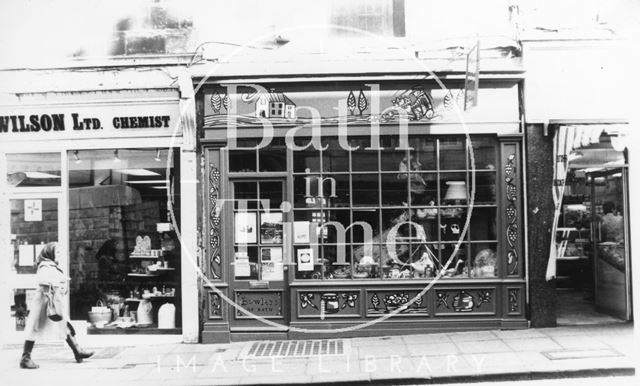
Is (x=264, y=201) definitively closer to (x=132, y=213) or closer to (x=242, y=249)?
(x=242, y=249)

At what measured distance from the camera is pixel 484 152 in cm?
947

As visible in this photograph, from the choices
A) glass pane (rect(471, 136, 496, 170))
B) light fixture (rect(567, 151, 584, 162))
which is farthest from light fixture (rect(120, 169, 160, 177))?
light fixture (rect(567, 151, 584, 162))

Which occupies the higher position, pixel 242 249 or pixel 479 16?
pixel 479 16

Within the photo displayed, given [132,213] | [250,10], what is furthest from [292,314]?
[250,10]

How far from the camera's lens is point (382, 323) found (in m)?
9.28

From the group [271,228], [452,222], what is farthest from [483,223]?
[271,228]

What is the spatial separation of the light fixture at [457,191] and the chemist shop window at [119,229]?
4320mm

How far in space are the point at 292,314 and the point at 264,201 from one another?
1.80 meters

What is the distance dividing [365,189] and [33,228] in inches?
209

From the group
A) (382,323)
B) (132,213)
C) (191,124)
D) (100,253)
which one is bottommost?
(382,323)

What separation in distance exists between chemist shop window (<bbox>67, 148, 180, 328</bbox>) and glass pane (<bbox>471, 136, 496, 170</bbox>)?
15.5 feet

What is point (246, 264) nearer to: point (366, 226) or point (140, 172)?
point (366, 226)

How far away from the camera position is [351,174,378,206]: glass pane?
9484 millimetres

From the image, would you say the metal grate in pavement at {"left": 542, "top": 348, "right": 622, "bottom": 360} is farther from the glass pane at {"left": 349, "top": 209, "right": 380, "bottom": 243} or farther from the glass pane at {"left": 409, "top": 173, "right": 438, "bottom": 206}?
the glass pane at {"left": 349, "top": 209, "right": 380, "bottom": 243}
